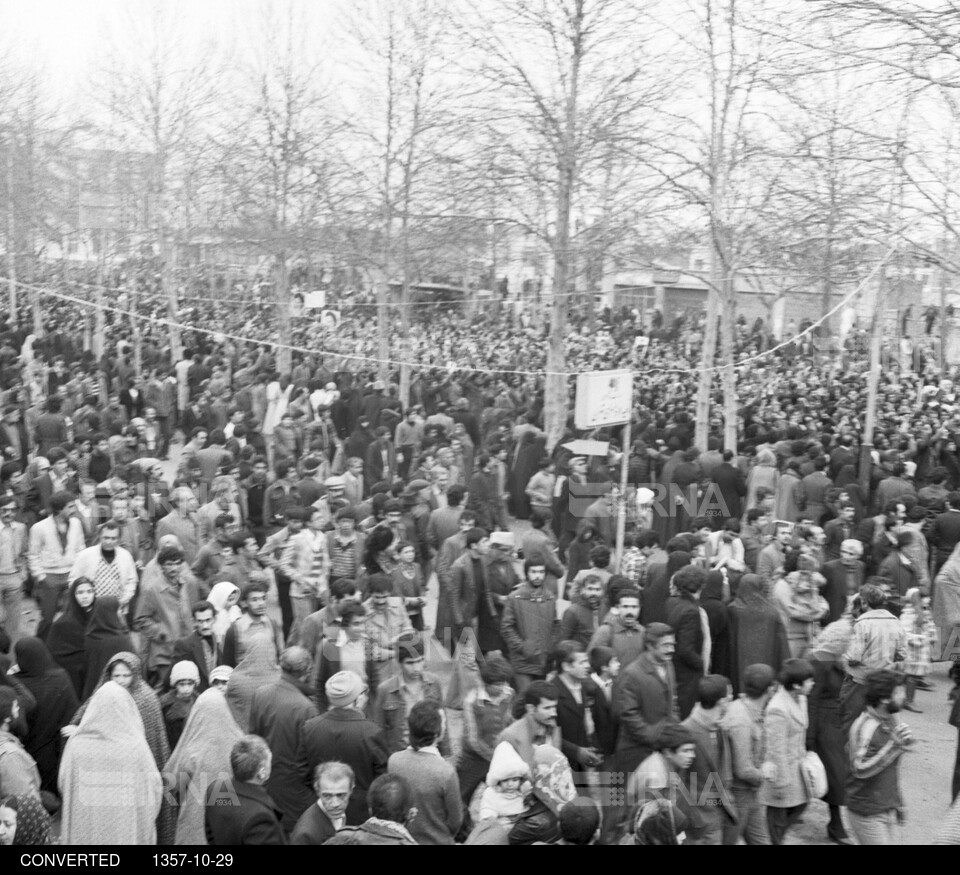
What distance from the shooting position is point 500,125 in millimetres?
17859

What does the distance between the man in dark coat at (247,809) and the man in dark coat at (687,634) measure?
3107 mm

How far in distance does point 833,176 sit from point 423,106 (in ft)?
28.4

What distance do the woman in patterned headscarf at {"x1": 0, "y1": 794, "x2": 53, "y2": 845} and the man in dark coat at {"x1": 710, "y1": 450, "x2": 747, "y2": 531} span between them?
865 centimetres

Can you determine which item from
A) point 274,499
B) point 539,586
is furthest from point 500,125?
point 539,586

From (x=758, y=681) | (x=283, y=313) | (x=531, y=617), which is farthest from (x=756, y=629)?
(x=283, y=313)

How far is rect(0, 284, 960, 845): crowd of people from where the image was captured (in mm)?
5586

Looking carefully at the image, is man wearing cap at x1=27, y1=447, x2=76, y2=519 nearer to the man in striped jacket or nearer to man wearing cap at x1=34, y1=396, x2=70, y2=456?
man wearing cap at x1=34, y1=396, x2=70, y2=456

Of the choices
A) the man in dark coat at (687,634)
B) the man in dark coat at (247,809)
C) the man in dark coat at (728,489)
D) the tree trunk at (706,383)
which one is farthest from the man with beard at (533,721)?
the tree trunk at (706,383)

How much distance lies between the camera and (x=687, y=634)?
25.2ft

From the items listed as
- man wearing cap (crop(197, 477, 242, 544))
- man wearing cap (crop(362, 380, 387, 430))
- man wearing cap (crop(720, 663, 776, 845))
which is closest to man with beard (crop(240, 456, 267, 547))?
man wearing cap (crop(197, 477, 242, 544))

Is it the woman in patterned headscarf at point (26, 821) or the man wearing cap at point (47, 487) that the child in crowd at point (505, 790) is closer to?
the woman in patterned headscarf at point (26, 821)

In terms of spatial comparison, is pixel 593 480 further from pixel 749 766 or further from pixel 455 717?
pixel 749 766

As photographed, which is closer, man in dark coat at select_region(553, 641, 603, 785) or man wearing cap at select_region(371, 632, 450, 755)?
man in dark coat at select_region(553, 641, 603, 785)
